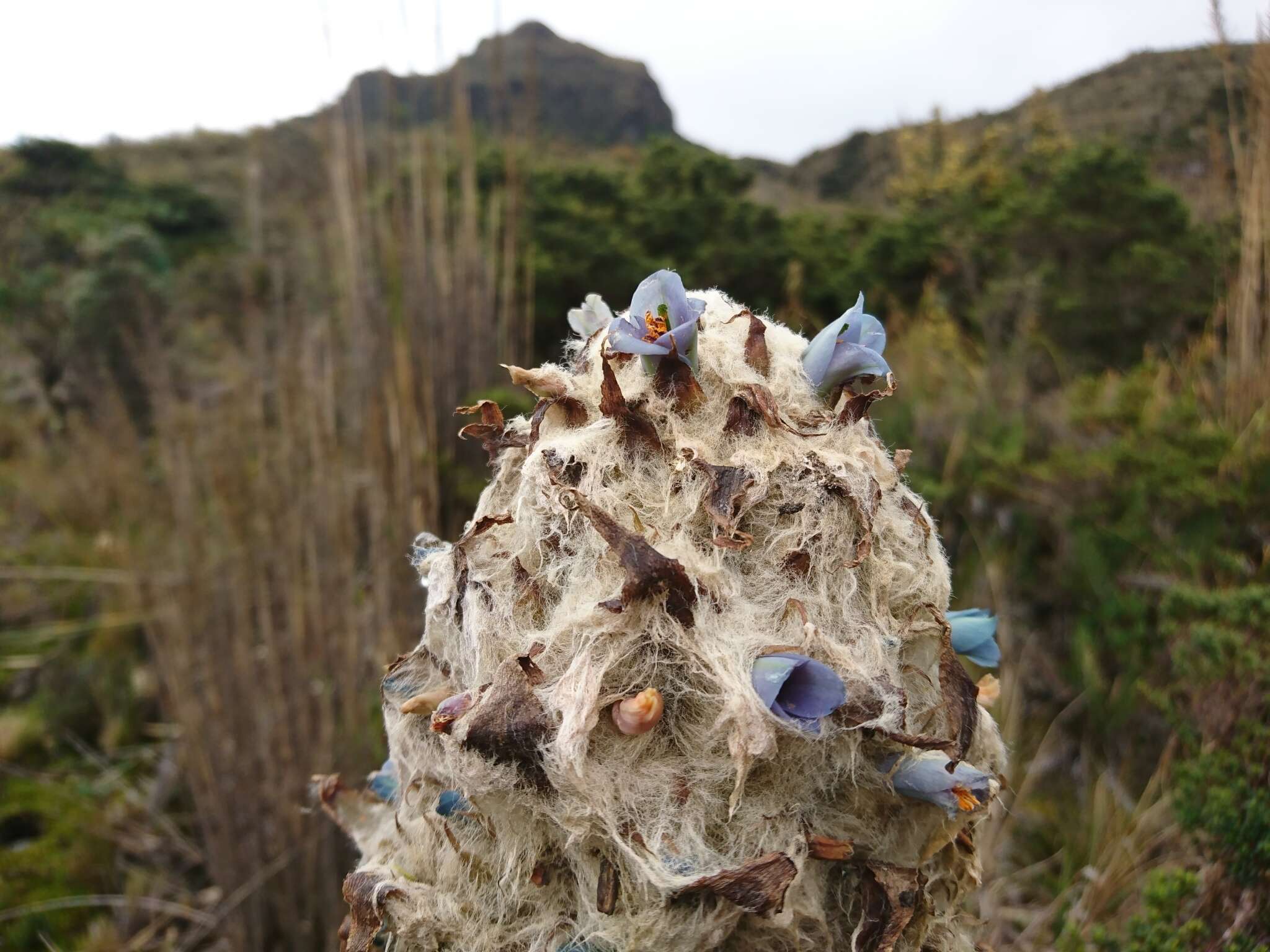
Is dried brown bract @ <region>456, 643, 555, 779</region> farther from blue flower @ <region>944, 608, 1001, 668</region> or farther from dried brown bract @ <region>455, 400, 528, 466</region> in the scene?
blue flower @ <region>944, 608, 1001, 668</region>

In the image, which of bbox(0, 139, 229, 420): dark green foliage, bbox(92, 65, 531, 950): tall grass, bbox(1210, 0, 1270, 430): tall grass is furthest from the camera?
bbox(0, 139, 229, 420): dark green foliage

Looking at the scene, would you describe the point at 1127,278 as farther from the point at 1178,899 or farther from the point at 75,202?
the point at 75,202

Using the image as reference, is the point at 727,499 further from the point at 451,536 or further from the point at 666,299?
the point at 451,536

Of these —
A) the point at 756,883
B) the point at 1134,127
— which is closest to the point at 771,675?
the point at 756,883

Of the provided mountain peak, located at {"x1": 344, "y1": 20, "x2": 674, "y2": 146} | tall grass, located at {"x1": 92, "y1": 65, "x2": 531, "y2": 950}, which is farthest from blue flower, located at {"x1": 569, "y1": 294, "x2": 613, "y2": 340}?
mountain peak, located at {"x1": 344, "y1": 20, "x2": 674, "y2": 146}

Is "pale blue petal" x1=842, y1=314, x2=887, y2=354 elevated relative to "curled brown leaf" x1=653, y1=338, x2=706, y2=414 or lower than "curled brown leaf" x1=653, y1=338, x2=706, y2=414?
elevated

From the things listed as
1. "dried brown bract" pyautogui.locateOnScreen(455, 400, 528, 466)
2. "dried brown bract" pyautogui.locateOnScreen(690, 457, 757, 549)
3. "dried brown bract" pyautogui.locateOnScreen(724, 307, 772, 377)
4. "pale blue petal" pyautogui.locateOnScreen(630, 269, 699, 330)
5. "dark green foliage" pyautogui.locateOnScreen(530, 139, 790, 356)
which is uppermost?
"dark green foliage" pyautogui.locateOnScreen(530, 139, 790, 356)

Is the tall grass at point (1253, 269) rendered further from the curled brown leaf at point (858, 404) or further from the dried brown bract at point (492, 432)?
the dried brown bract at point (492, 432)
